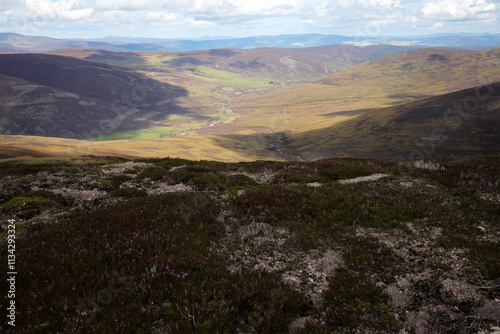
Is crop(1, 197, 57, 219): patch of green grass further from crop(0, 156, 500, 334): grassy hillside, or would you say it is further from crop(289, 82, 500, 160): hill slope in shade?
crop(289, 82, 500, 160): hill slope in shade

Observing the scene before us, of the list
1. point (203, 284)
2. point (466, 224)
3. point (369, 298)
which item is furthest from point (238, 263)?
point (466, 224)

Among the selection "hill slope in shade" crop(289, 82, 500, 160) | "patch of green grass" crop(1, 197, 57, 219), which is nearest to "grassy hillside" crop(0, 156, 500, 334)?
"patch of green grass" crop(1, 197, 57, 219)

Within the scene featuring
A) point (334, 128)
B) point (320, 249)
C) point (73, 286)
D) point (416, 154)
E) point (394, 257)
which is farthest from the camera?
point (334, 128)

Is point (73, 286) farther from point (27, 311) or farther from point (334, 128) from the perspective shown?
point (334, 128)

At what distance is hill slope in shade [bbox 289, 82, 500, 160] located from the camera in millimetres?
104438

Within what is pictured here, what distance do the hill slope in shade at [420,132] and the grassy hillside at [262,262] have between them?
104m

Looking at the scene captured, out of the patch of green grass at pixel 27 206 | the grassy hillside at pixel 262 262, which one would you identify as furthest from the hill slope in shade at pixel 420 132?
the patch of green grass at pixel 27 206

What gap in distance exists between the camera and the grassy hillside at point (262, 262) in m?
5.42

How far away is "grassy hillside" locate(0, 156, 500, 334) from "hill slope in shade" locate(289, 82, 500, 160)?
104 m

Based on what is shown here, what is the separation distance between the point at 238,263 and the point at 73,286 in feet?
13.7

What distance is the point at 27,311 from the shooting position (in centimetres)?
504

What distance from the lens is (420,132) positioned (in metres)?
127

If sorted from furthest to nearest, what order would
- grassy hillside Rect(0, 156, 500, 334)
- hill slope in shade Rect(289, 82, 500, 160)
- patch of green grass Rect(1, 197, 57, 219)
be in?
hill slope in shade Rect(289, 82, 500, 160) → patch of green grass Rect(1, 197, 57, 219) → grassy hillside Rect(0, 156, 500, 334)

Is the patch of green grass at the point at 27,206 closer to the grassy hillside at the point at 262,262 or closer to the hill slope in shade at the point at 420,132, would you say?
the grassy hillside at the point at 262,262
